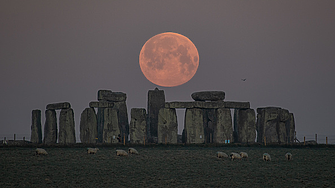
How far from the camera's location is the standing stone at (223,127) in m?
34.6

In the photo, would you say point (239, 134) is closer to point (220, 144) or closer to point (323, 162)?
point (220, 144)

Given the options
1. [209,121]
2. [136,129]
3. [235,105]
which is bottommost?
[136,129]

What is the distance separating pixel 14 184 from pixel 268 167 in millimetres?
10149

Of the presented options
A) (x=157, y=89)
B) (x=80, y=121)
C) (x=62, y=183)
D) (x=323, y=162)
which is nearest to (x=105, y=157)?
(x=62, y=183)

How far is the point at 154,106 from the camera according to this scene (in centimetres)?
3819

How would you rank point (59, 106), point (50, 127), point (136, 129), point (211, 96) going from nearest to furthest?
point (136, 129), point (211, 96), point (59, 106), point (50, 127)

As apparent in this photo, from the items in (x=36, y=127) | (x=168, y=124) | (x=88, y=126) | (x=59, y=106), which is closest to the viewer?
(x=168, y=124)

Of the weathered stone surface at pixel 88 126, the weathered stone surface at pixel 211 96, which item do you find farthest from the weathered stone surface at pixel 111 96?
the weathered stone surface at pixel 211 96

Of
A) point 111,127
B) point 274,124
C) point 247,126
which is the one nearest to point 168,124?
point 111,127

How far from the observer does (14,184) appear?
1656 cm

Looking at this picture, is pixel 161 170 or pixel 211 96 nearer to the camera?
pixel 161 170

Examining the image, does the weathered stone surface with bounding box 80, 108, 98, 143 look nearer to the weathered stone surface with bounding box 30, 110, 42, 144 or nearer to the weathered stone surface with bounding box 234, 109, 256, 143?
the weathered stone surface with bounding box 30, 110, 42, 144

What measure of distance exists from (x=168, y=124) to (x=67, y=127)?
7183mm

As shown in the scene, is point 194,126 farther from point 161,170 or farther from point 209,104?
point 161,170
